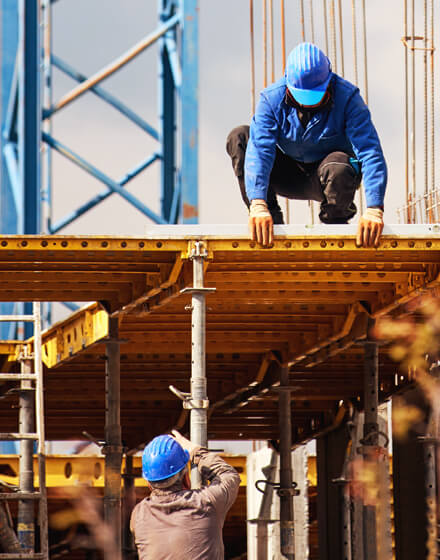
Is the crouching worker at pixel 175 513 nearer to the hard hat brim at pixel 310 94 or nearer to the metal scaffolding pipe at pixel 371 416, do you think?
the hard hat brim at pixel 310 94

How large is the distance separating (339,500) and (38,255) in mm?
12957

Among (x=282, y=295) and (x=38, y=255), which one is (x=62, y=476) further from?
(x=38, y=255)

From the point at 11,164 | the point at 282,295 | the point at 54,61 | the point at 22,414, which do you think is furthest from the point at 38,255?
the point at 54,61

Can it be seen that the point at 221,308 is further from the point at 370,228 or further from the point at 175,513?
the point at 175,513

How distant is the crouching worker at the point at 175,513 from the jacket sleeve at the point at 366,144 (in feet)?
12.9

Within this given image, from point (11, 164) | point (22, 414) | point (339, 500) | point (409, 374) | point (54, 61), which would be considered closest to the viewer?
point (22, 414)

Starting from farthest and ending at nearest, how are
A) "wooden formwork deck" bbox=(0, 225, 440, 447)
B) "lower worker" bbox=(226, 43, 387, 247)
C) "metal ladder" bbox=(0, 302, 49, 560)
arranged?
"metal ladder" bbox=(0, 302, 49, 560) < "wooden formwork deck" bbox=(0, 225, 440, 447) < "lower worker" bbox=(226, 43, 387, 247)

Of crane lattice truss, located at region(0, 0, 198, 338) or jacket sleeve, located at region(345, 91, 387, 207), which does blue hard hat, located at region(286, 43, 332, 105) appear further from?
crane lattice truss, located at region(0, 0, 198, 338)

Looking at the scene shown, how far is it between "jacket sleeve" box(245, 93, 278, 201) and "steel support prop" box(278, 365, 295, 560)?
6.25 m

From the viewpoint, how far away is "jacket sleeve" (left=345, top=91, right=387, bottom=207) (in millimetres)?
12385

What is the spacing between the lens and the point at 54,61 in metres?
36.4

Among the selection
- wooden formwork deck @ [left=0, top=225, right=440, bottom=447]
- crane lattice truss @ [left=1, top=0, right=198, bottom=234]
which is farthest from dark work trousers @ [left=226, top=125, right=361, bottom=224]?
crane lattice truss @ [left=1, top=0, right=198, bottom=234]

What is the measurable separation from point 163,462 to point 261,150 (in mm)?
4212

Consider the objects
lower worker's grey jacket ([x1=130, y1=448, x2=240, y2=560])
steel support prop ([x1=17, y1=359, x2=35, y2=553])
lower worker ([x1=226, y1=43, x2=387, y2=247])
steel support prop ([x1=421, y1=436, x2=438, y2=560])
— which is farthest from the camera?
steel support prop ([x1=421, y1=436, x2=438, y2=560])
